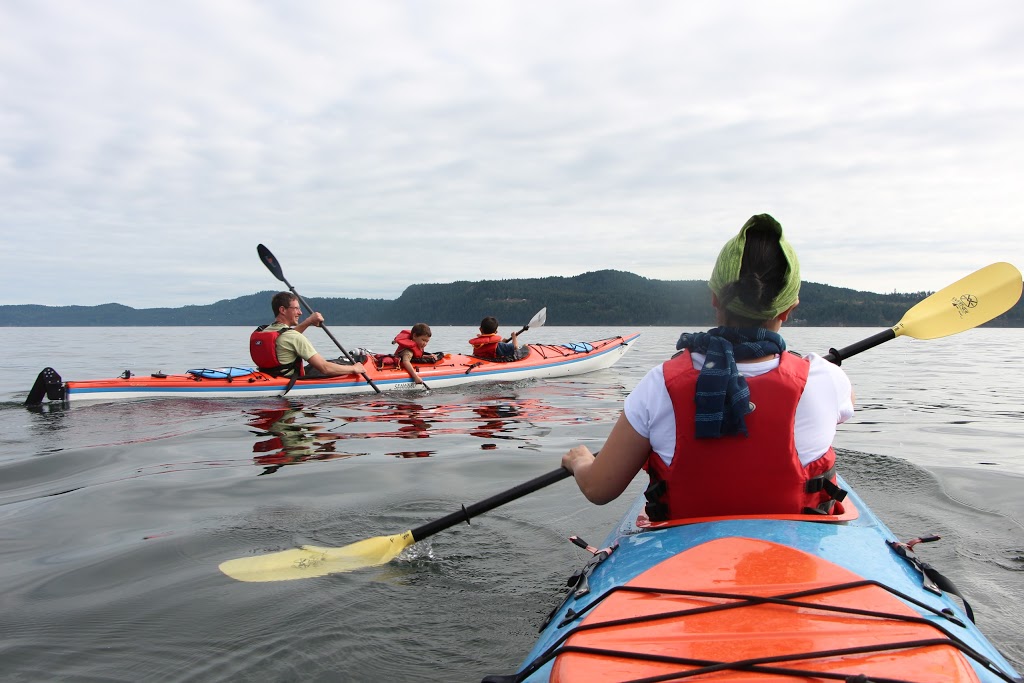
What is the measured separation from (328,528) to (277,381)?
679 cm

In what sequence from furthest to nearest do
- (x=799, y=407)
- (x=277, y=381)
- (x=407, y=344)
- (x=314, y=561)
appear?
(x=407, y=344) < (x=277, y=381) < (x=314, y=561) < (x=799, y=407)

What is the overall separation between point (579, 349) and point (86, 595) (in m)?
13.3

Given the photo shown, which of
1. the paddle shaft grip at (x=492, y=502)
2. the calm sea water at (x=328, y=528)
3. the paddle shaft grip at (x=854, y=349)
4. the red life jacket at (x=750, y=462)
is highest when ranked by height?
the paddle shaft grip at (x=854, y=349)

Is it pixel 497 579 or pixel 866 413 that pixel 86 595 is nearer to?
pixel 497 579

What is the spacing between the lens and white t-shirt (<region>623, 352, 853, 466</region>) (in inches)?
82.7

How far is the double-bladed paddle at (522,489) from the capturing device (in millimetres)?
3613

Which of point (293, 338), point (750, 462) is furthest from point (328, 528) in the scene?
point (293, 338)

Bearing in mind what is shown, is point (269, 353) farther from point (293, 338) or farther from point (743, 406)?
point (743, 406)

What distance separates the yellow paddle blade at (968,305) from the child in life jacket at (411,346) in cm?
862

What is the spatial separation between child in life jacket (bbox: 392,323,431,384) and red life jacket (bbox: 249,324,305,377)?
192 centimetres

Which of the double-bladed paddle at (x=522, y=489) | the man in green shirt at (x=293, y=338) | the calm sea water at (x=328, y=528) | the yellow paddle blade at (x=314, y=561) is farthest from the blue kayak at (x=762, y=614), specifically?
the man in green shirt at (x=293, y=338)

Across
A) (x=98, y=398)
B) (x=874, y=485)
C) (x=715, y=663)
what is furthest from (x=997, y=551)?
(x=98, y=398)

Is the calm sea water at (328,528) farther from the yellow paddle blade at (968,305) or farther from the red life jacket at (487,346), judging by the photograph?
the red life jacket at (487,346)

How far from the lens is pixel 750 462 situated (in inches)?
84.4
